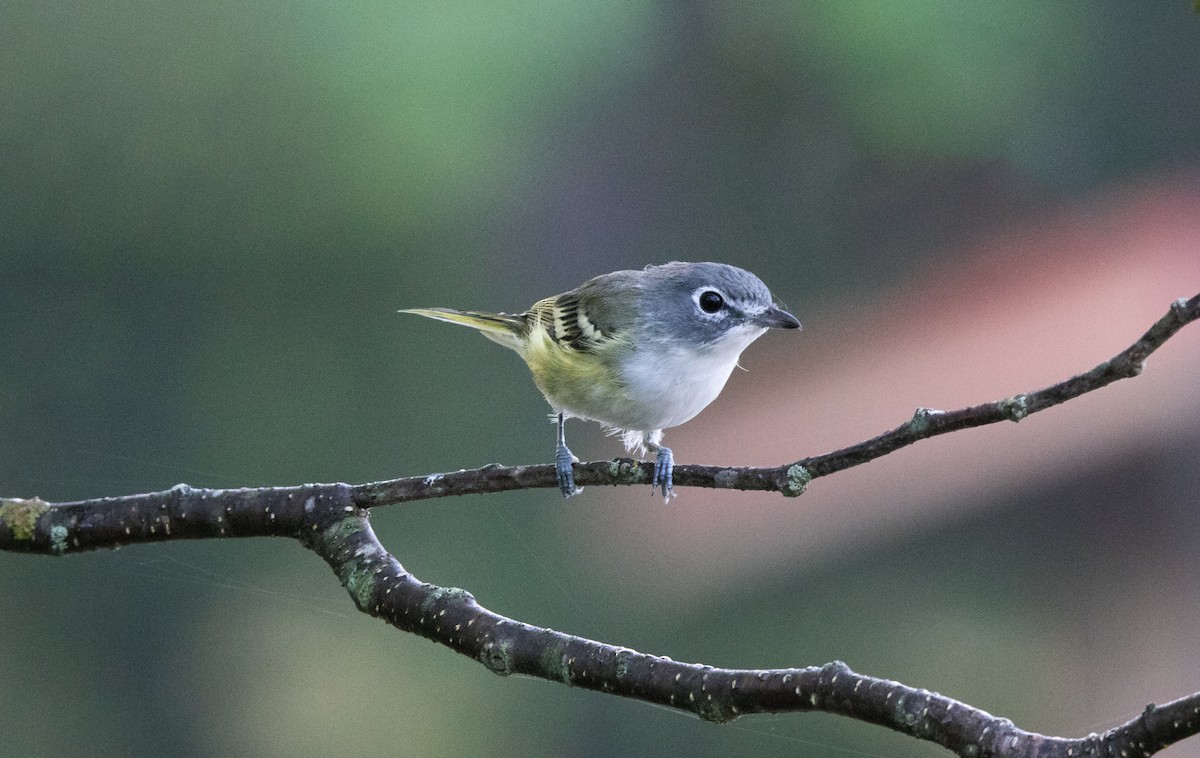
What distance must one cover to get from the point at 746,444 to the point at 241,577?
103cm

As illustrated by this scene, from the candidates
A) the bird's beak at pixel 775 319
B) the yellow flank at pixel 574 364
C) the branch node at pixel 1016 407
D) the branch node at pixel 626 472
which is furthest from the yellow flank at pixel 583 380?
the branch node at pixel 1016 407

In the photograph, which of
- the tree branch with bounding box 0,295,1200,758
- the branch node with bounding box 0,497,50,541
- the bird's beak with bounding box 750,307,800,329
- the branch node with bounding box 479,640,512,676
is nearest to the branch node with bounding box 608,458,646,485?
the tree branch with bounding box 0,295,1200,758

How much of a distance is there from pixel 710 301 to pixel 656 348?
0.22 feet

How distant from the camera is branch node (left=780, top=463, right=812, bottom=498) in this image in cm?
59

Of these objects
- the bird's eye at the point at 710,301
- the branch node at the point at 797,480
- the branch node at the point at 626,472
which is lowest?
the branch node at the point at 797,480

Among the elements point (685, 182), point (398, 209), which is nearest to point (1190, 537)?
point (685, 182)

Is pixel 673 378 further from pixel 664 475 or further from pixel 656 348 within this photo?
pixel 664 475

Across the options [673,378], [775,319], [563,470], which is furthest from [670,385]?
[563,470]

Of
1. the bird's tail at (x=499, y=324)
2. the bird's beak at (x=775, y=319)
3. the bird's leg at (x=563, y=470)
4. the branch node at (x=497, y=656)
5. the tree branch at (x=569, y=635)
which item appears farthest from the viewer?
the bird's tail at (x=499, y=324)

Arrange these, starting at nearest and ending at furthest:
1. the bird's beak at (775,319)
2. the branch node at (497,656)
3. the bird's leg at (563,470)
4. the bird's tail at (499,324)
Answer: the branch node at (497,656), the bird's leg at (563,470), the bird's beak at (775,319), the bird's tail at (499,324)

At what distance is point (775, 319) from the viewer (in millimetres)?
966

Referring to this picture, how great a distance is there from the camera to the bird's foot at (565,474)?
29.2 inches

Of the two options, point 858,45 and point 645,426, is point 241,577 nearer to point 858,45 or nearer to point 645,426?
point 645,426

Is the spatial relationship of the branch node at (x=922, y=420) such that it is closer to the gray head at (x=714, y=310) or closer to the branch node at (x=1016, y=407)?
the branch node at (x=1016, y=407)
